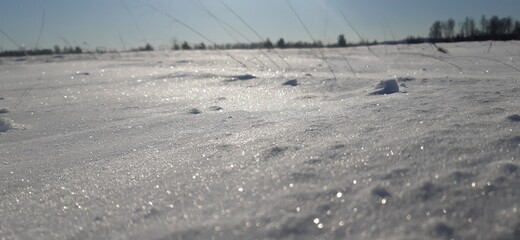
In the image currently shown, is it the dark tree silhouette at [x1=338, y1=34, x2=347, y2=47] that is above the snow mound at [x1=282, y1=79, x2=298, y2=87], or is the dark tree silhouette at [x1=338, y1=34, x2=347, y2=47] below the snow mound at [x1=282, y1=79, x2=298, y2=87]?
above

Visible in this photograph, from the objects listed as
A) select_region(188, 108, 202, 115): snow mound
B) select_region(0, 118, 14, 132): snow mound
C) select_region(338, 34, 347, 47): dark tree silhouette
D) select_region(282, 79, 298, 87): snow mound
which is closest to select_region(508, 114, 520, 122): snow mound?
select_region(188, 108, 202, 115): snow mound

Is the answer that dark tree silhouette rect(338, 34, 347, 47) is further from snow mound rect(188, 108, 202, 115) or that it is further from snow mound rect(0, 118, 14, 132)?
snow mound rect(0, 118, 14, 132)

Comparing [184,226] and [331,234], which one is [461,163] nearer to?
[331,234]

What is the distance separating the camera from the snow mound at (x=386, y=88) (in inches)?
60.2

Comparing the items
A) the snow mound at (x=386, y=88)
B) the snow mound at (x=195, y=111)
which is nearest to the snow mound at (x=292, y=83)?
the snow mound at (x=386, y=88)

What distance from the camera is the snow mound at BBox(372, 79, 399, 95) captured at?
1529 mm

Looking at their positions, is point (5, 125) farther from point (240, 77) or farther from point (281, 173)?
point (240, 77)

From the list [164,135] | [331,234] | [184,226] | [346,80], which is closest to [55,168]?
[164,135]

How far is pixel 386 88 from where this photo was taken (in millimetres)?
1562

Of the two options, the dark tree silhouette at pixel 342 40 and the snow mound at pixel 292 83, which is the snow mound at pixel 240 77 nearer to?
the snow mound at pixel 292 83

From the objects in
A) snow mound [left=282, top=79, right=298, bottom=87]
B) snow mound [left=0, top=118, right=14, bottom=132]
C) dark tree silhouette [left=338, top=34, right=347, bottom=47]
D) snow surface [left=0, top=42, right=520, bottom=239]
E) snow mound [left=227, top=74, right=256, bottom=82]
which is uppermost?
dark tree silhouette [left=338, top=34, right=347, bottom=47]

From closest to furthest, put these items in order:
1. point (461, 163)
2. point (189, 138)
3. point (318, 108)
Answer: point (461, 163)
point (189, 138)
point (318, 108)

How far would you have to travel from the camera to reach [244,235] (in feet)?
1.67

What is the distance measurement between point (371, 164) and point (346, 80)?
139 cm
